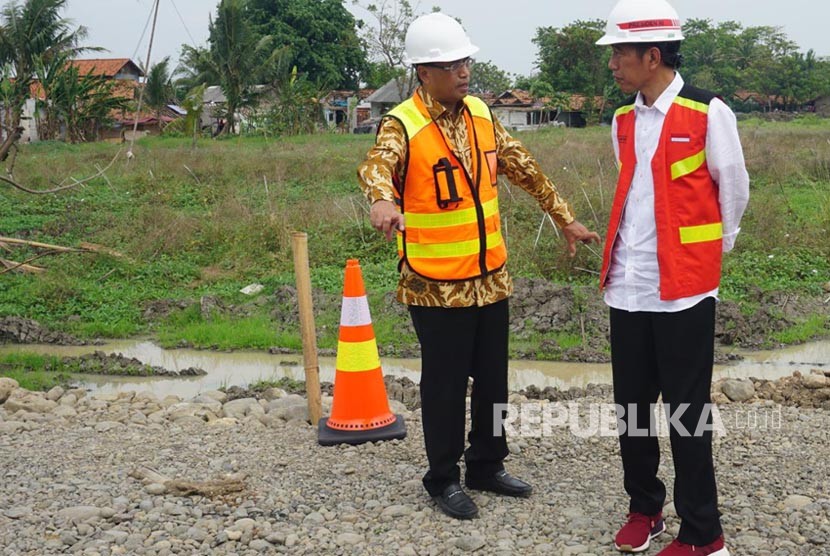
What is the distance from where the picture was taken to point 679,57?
10.8 feet

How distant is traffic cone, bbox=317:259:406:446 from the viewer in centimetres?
504

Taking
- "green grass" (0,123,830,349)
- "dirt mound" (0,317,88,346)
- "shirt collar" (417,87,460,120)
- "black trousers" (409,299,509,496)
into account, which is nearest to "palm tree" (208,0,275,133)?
"green grass" (0,123,830,349)

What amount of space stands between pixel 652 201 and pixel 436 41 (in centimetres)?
105

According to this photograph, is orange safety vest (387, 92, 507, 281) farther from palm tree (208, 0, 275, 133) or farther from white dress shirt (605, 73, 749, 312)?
palm tree (208, 0, 275, 133)

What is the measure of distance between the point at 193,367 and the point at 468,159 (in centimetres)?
567

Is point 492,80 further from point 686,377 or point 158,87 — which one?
point 686,377

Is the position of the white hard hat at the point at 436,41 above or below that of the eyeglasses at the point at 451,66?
above

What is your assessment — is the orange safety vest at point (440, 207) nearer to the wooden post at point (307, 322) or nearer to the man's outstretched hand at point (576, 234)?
the man's outstretched hand at point (576, 234)

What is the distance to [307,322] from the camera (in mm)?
5602

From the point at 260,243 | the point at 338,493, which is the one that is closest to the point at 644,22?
the point at 338,493

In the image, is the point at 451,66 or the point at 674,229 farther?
the point at 451,66

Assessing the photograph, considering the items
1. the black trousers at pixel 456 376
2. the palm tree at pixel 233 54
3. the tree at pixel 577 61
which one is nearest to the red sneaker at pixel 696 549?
the black trousers at pixel 456 376

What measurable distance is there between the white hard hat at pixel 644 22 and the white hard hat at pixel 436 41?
0.69 meters

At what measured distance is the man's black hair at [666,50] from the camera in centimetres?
324
